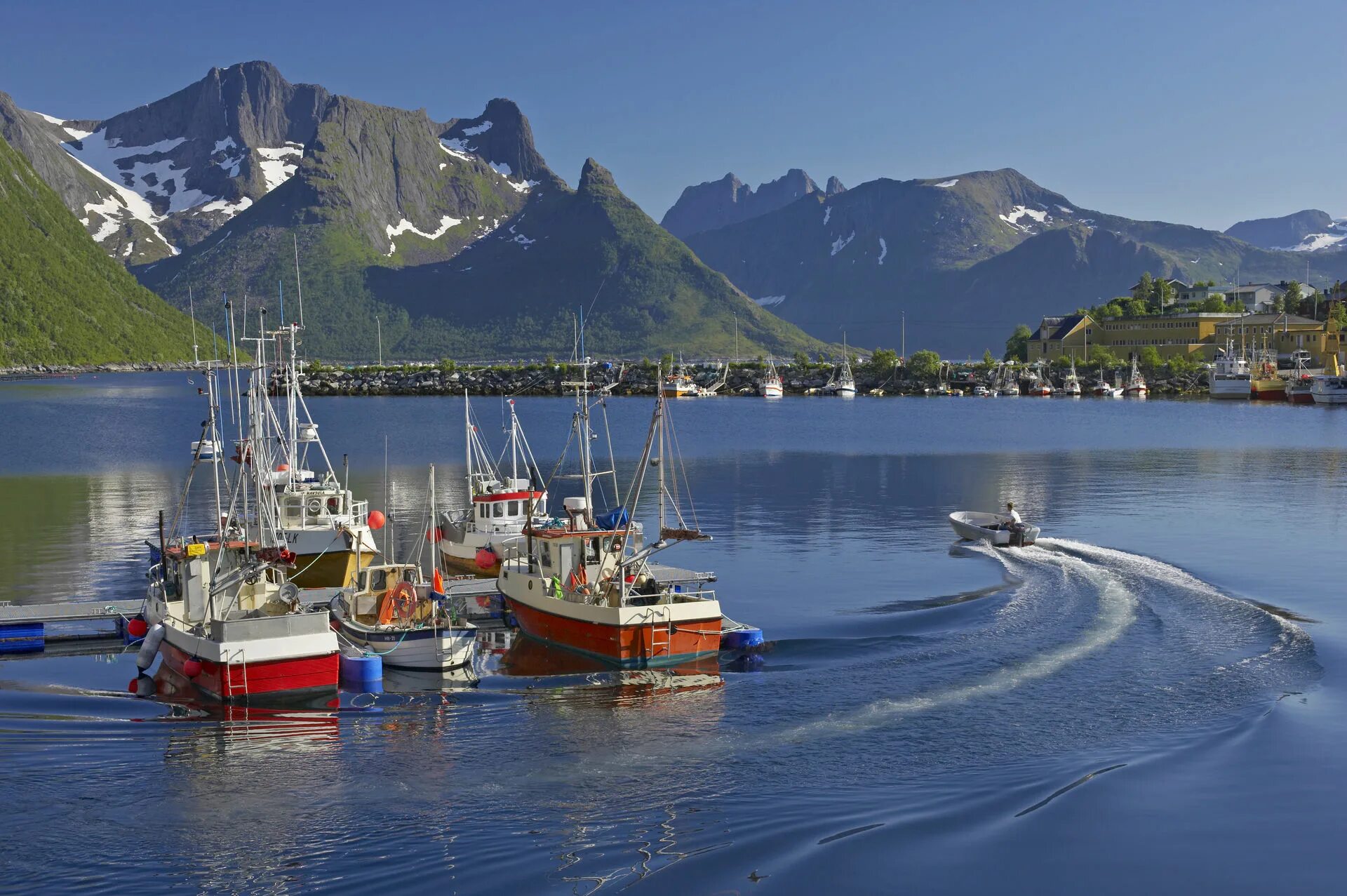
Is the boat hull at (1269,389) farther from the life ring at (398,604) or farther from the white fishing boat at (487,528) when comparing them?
the life ring at (398,604)

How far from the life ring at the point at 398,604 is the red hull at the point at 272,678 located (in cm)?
436

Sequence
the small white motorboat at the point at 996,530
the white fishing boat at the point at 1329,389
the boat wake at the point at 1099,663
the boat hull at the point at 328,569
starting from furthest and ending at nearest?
the white fishing boat at the point at 1329,389
the small white motorboat at the point at 996,530
the boat hull at the point at 328,569
the boat wake at the point at 1099,663

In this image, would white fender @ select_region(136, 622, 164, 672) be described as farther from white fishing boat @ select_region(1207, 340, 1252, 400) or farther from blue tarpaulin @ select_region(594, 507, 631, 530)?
white fishing boat @ select_region(1207, 340, 1252, 400)

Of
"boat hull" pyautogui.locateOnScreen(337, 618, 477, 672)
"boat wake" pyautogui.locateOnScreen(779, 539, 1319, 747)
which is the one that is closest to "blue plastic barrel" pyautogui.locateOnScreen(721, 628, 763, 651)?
"boat wake" pyautogui.locateOnScreen(779, 539, 1319, 747)

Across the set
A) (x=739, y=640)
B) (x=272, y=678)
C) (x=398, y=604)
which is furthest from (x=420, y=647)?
(x=739, y=640)

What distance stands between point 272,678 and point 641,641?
9240 millimetres

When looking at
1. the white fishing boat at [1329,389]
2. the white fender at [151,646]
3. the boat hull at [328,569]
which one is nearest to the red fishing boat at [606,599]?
the boat hull at [328,569]

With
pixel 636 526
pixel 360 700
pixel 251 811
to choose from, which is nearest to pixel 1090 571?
pixel 636 526

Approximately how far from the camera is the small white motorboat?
51312 millimetres

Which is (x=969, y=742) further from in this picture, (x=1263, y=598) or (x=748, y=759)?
(x=1263, y=598)

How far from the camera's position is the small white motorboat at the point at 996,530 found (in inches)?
2020

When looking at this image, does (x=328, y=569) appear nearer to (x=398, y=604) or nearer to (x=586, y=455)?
(x=398, y=604)

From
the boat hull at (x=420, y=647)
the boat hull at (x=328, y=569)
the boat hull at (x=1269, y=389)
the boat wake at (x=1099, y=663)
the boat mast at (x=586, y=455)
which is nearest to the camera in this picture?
the boat wake at (x=1099, y=663)

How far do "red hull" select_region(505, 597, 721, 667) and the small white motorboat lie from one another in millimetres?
21789
